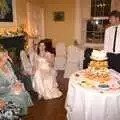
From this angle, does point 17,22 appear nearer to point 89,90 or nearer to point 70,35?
point 70,35

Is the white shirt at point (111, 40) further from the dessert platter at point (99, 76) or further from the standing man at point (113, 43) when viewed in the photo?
the dessert platter at point (99, 76)

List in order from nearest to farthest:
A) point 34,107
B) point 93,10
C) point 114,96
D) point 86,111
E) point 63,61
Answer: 1. point 114,96
2. point 86,111
3. point 34,107
4. point 63,61
5. point 93,10

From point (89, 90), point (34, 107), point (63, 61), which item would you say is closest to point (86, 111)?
point (89, 90)

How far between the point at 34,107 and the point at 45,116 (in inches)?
14.2

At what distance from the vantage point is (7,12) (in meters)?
5.55

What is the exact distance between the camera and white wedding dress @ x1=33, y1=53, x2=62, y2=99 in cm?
376

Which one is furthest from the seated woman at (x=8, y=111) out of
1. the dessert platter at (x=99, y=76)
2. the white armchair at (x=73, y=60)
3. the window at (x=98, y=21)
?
the window at (x=98, y=21)

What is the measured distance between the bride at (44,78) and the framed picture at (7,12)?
6.46 feet

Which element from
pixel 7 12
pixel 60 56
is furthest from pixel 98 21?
pixel 7 12

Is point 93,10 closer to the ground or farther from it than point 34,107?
farther from it

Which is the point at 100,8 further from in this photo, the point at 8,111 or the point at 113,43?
the point at 8,111

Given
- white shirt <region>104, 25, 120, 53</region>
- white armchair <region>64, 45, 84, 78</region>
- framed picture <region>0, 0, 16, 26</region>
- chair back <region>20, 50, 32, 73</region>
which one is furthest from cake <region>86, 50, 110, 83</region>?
framed picture <region>0, 0, 16, 26</region>

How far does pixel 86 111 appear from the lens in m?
2.32

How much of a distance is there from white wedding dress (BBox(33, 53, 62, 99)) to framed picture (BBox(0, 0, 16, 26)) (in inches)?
85.5
